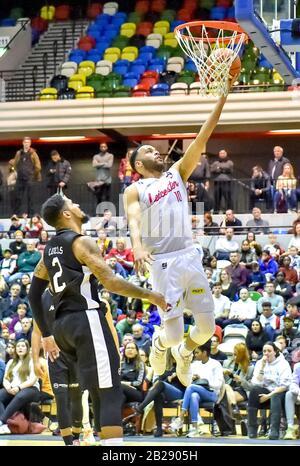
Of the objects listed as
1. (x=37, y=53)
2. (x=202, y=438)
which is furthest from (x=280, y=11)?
(x=37, y=53)

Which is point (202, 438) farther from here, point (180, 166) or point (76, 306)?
point (76, 306)

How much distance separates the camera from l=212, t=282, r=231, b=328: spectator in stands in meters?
16.2

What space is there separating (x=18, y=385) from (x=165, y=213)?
6.10m

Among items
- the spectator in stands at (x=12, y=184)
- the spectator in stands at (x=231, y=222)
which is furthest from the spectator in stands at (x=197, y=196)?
the spectator in stands at (x=12, y=184)

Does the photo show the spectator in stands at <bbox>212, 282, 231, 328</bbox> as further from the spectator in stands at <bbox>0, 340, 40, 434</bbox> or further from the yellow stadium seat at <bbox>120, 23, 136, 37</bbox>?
the yellow stadium seat at <bbox>120, 23, 136, 37</bbox>

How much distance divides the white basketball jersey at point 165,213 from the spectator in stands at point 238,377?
17.1 feet

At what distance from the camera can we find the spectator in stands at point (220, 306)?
1615cm

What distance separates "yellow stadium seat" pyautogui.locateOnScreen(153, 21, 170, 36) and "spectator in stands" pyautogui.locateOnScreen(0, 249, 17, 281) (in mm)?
11554

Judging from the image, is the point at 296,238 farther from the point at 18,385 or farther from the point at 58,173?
the point at 18,385

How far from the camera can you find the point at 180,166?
9.62 m

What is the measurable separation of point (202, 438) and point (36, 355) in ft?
16.7

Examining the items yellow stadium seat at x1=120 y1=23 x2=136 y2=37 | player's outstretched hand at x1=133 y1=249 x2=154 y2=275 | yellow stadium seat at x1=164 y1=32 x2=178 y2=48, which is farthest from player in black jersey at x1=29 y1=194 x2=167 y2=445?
yellow stadium seat at x1=120 y1=23 x2=136 y2=37

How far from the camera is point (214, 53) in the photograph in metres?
9.90

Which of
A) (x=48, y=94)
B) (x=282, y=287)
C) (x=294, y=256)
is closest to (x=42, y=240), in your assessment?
(x=294, y=256)
